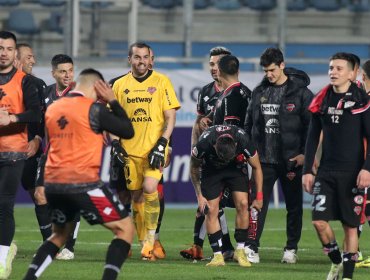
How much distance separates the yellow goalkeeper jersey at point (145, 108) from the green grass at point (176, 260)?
4.08ft

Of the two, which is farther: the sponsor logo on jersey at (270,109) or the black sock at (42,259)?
the sponsor logo on jersey at (270,109)

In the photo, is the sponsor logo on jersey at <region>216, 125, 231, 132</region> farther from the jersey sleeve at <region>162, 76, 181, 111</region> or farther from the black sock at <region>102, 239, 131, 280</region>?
the black sock at <region>102, 239, 131, 280</region>

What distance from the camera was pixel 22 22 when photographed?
23.3 meters

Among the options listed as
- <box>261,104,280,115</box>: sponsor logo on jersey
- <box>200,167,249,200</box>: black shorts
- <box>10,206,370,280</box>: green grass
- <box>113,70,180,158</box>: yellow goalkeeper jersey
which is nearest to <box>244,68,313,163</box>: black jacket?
<box>261,104,280,115</box>: sponsor logo on jersey

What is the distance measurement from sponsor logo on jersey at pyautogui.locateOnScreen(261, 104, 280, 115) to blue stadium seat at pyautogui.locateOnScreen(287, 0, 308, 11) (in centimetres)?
1378

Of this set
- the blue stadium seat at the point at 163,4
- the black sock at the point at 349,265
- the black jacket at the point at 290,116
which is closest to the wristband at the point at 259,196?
the black jacket at the point at 290,116

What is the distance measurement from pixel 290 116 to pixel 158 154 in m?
1.48

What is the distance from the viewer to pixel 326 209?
1029 cm

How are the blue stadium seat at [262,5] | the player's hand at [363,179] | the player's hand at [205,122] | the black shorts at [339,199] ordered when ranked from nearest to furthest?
the player's hand at [363,179]
the black shorts at [339,199]
the player's hand at [205,122]
the blue stadium seat at [262,5]

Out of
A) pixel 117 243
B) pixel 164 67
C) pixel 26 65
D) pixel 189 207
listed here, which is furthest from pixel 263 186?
pixel 164 67

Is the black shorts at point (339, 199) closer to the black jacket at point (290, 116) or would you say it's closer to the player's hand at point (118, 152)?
the black jacket at point (290, 116)

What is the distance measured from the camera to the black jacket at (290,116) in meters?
12.6

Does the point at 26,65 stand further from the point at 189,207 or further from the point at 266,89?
the point at 189,207

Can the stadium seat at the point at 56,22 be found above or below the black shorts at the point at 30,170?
above
